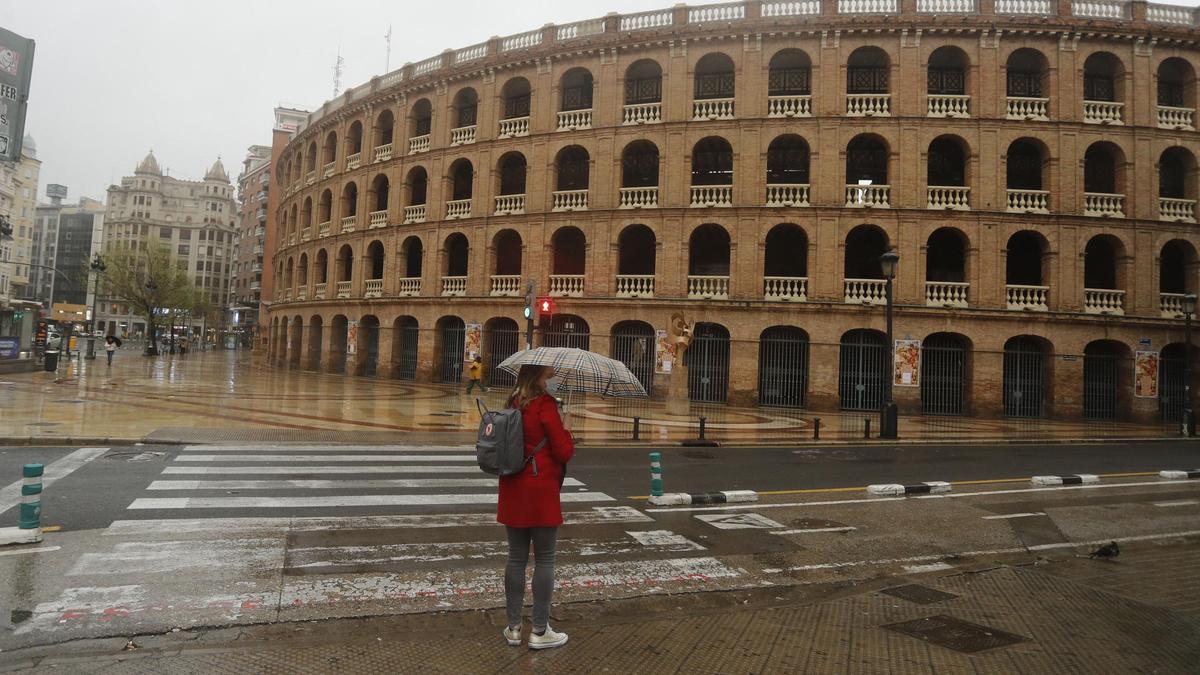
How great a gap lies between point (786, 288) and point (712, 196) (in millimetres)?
4896

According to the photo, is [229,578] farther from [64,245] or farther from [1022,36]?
[64,245]

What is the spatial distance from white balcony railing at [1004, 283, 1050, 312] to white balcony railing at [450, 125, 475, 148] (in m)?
24.6

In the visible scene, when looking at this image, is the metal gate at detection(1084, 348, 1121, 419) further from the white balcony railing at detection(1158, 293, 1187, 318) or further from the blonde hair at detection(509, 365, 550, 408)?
the blonde hair at detection(509, 365, 550, 408)

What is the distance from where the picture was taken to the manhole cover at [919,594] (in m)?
5.63

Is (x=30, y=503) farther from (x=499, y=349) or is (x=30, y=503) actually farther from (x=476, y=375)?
(x=499, y=349)

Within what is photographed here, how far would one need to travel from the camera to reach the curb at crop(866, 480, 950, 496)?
10484 millimetres

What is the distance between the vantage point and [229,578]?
5.54 meters

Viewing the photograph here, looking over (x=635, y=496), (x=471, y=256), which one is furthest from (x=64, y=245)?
(x=635, y=496)

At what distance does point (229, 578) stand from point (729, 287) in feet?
75.8

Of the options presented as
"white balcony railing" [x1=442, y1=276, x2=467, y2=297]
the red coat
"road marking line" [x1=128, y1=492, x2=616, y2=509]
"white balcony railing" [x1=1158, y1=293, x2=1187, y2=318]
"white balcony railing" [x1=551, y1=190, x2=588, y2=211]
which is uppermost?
"white balcony railing" [x1=551, y1=190, x2=588, y2=211]

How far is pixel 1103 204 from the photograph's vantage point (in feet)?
83.8

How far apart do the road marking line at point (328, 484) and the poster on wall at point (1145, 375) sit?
25306 millimetres

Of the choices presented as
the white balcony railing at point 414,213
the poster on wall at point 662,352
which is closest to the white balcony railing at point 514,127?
the white balcony railing at point 414,213

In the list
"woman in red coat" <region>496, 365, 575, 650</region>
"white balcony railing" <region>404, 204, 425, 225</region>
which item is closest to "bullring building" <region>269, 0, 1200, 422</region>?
"white balcony railing" <region>404, 204, 425, 225</region>
